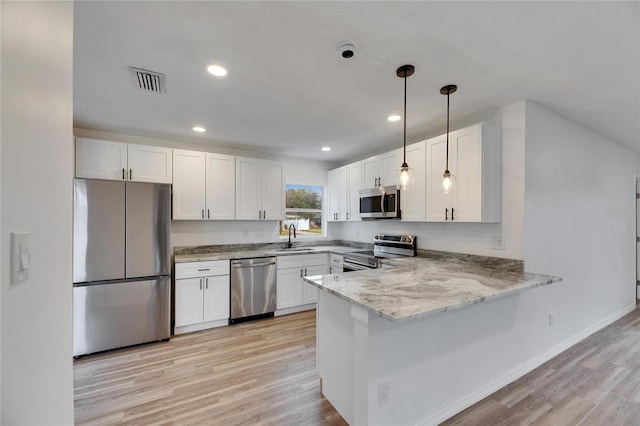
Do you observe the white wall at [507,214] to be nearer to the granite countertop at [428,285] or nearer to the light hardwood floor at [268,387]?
the granite countertop at [428,285]

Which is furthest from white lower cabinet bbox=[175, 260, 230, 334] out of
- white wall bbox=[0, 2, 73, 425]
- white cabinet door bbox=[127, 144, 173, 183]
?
white wall bbox=[0, 2, 73, 425]

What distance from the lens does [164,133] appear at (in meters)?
3.60

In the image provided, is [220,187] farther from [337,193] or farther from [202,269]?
[337,193]

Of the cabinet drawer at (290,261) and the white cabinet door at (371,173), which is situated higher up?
the white cabinet door at (371,173)

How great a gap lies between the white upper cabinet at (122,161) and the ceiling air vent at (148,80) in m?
1.36

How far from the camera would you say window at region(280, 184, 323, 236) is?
496cm

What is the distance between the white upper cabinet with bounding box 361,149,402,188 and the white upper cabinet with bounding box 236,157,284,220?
1.35 m

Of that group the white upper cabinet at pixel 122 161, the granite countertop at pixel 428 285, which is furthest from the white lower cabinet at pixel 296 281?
the white upper cabinet at pixel 122 161

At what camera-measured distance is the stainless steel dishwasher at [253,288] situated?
3.76 metres

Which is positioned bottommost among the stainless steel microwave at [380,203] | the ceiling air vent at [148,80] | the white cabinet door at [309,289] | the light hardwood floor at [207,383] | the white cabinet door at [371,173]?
the light hardwood floor at [207,383]

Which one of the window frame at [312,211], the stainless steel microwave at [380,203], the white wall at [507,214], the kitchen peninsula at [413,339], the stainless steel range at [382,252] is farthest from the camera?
the window frame at [312,211]

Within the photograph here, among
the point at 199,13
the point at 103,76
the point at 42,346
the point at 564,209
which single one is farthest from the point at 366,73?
the point at 564,209

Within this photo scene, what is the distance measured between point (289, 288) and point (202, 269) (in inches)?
49.5

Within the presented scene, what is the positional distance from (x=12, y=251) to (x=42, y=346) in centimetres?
35
